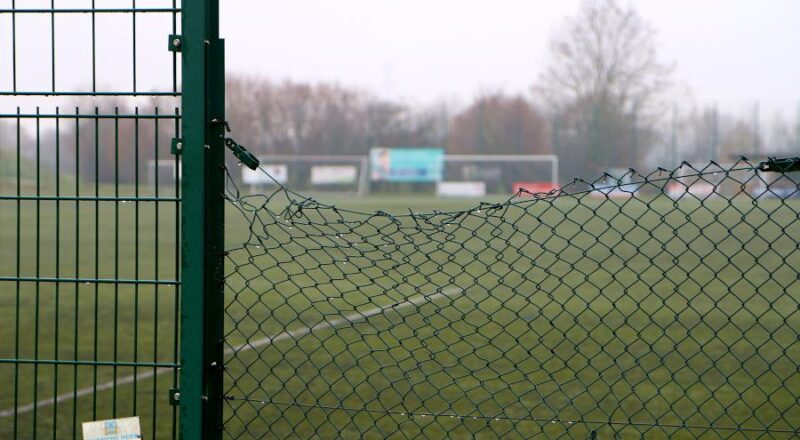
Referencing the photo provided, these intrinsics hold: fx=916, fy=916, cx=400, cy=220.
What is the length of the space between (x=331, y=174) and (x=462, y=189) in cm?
586

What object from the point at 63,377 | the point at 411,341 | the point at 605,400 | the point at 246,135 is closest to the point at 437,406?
the point at 605,400

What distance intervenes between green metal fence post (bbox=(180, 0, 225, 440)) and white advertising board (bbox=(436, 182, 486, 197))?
37.6 m

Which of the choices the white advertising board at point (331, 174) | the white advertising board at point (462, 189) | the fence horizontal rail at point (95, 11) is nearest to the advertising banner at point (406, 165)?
the white advertising board at point (462, 189)

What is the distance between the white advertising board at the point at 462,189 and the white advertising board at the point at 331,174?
4184 millimetres

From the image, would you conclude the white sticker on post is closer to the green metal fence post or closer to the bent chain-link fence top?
the green metal fence post

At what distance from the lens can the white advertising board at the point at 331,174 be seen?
40.6 metres

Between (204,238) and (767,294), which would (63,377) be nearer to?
(204,238)

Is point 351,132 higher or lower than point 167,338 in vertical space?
higher

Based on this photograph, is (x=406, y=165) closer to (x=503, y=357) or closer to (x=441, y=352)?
(x=441, y=352)

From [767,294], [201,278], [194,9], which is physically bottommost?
[767,294]

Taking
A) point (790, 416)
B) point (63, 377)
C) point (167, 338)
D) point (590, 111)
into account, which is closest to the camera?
point (790, 416)

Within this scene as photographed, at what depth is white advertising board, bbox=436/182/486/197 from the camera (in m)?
40.4

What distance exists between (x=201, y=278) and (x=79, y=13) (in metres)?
0.98

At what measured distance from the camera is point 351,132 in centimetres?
4494
